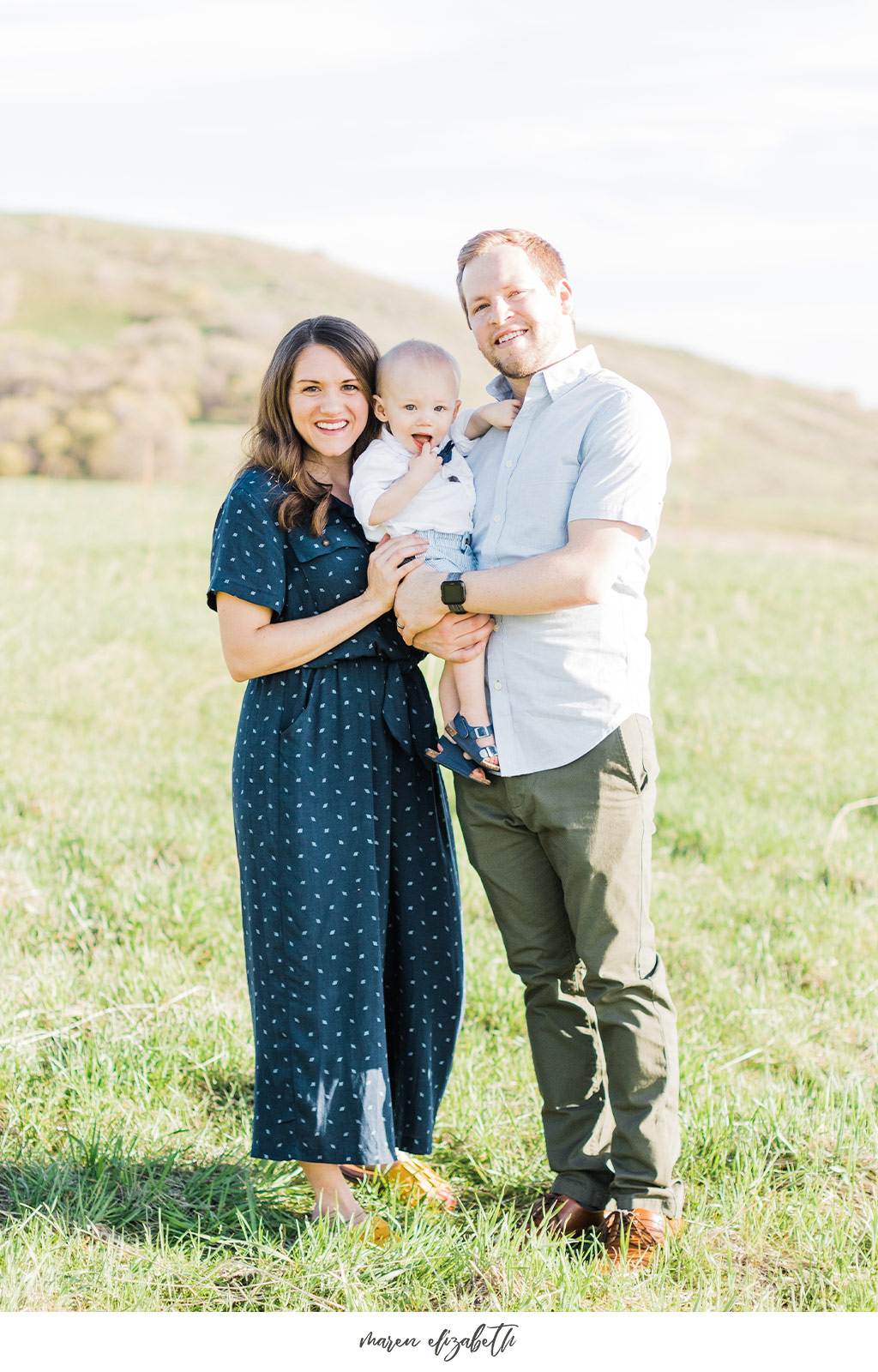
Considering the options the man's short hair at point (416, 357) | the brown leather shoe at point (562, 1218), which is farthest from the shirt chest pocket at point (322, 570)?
the brown leather shoe at point (562, 1218)

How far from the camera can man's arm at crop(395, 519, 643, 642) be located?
246 centimetres

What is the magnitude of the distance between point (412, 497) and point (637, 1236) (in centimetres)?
186

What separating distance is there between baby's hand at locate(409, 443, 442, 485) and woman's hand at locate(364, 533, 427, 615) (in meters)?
0.15

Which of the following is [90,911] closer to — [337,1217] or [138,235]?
[337,1217]

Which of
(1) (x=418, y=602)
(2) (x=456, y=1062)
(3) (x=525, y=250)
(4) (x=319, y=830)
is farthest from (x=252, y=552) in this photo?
(2) (x=456, y=1062)

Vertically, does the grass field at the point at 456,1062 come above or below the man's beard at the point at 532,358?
below

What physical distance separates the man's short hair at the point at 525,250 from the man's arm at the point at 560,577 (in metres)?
0.67

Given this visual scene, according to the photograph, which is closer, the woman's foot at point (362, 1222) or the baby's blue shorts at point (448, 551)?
the woman's foot at point (362, 1222)

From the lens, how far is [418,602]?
2.60m

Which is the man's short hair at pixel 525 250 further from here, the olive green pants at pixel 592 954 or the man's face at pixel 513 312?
the olive green pants at pixel 592 954

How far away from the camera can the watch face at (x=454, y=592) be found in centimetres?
256

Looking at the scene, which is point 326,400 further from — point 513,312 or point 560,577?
point 560,577

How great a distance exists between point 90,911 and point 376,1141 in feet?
6.57

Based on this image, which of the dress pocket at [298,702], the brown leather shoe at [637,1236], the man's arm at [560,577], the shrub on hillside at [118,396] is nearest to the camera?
the man's arm at [560,577]
